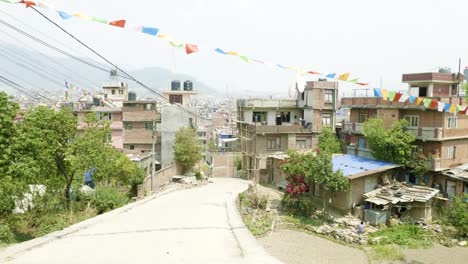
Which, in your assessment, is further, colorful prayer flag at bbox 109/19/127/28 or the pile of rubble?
the pile of rubble

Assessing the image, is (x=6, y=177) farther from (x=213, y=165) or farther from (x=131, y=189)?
(x=213, y=165)

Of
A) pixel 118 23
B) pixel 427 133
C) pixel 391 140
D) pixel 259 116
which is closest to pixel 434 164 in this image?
pixel 427 133

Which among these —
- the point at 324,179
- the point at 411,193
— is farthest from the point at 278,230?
the point at 411,193

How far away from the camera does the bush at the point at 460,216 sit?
763 inches

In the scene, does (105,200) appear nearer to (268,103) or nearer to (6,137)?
(6,137)

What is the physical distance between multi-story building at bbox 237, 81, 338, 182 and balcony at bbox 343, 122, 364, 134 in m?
4.92

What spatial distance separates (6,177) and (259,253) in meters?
8.40

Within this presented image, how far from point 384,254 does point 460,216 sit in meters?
5.96

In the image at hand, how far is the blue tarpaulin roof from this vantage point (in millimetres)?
22391

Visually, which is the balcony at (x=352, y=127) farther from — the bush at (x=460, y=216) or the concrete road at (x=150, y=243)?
the concrete road at (x=150, y=243)

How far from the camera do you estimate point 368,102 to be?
1067 inches

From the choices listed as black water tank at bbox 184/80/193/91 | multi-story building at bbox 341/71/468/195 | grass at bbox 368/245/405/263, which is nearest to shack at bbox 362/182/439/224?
multi-story building at bbox 341/71/468/195

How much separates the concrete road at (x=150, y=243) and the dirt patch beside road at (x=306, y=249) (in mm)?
2952

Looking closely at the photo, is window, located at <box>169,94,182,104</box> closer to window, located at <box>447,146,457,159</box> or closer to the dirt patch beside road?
the dirt patch beside road
